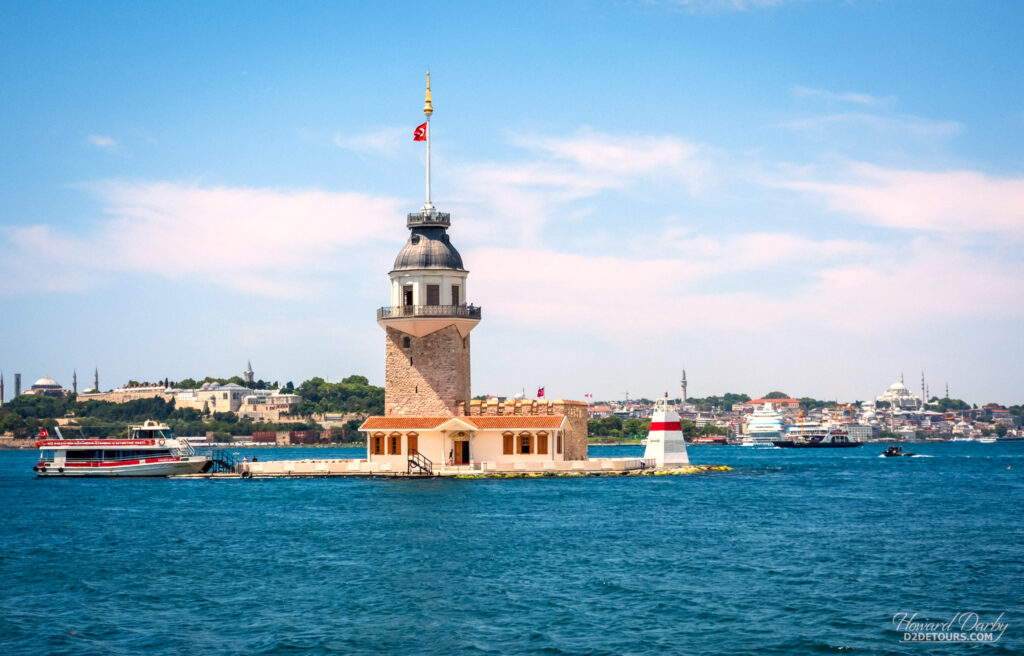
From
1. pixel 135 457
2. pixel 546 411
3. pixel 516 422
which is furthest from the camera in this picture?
pixel 135 457

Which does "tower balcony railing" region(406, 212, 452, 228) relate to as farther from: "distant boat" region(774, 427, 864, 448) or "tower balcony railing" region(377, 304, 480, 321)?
"distant boat" region(774, 427, 864, 448)

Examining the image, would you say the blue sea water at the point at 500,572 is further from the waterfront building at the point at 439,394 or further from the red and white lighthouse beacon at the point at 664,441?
the red and white lighthouse beacon at the point at 664,441

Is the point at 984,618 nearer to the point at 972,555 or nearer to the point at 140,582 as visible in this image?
the point at 972,555

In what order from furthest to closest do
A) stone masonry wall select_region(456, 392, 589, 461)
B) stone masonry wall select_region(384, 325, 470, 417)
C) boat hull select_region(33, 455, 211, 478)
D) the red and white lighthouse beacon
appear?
boat hull select_region(33, 455, 211, 478)
the red and white lighthouse beacon
stone masonry wall select_region(456, 392, 589, 461)
stone masonry wall select_region(384, 325, 470, 417)

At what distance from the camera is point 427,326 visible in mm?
61500

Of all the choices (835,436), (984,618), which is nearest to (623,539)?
(984,618)

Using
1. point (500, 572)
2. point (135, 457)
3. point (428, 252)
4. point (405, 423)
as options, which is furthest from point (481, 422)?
point (500, 572)

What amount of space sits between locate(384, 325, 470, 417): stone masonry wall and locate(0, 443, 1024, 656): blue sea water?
9.13 meters

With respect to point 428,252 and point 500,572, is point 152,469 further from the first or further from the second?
point 500,572

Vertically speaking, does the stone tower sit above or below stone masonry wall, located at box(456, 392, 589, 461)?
above

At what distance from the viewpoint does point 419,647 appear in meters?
22.3

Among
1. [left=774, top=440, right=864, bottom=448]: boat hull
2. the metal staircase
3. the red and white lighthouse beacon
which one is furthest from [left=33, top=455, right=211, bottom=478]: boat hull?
[left=774, top=440, right=864, bottom=448]: boat hull

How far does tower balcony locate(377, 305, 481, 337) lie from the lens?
61.2 metres

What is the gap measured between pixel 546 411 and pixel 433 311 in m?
7.85
